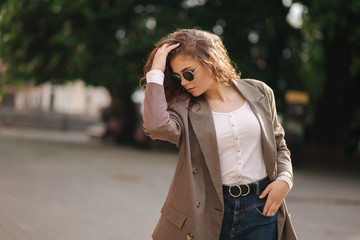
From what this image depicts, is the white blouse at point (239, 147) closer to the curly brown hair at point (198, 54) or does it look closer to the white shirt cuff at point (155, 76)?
the curly brown hair at point (198, 54)

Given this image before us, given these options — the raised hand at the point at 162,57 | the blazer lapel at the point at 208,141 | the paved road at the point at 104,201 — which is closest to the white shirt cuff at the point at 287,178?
the blazer lapel at the point at 208,141

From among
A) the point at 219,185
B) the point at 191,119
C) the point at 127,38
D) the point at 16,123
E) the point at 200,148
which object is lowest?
the point at 16,123

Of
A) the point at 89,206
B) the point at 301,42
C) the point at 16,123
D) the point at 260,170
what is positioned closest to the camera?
the point at 260,170

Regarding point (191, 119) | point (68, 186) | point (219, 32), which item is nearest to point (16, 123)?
point (219, 32)

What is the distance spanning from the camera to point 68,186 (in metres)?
8.72

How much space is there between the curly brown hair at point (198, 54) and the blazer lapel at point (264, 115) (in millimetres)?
120

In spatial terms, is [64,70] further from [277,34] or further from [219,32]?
[277,34]

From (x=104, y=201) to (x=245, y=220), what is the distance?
18.0 ft

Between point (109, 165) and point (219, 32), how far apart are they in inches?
285

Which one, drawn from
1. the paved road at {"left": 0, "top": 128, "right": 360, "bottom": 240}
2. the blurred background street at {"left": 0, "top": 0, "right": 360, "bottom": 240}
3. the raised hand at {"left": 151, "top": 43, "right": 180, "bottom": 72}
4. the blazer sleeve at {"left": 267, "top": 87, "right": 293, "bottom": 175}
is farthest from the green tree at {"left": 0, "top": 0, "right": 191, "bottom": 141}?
the raised hand at {"left": 151, "top": 43, "right": 180, "bottom": 72}

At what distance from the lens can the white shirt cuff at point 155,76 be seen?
2.23 m

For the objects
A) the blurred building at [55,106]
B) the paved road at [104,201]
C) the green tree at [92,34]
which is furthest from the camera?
the blurred building at [55,106]

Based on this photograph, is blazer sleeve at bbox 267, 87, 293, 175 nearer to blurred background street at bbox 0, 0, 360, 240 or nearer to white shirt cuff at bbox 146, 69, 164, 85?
white shirt cuff at bbox 146, 69, 164, 85

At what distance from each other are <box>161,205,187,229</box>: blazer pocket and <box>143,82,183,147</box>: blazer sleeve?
36 centimetres
